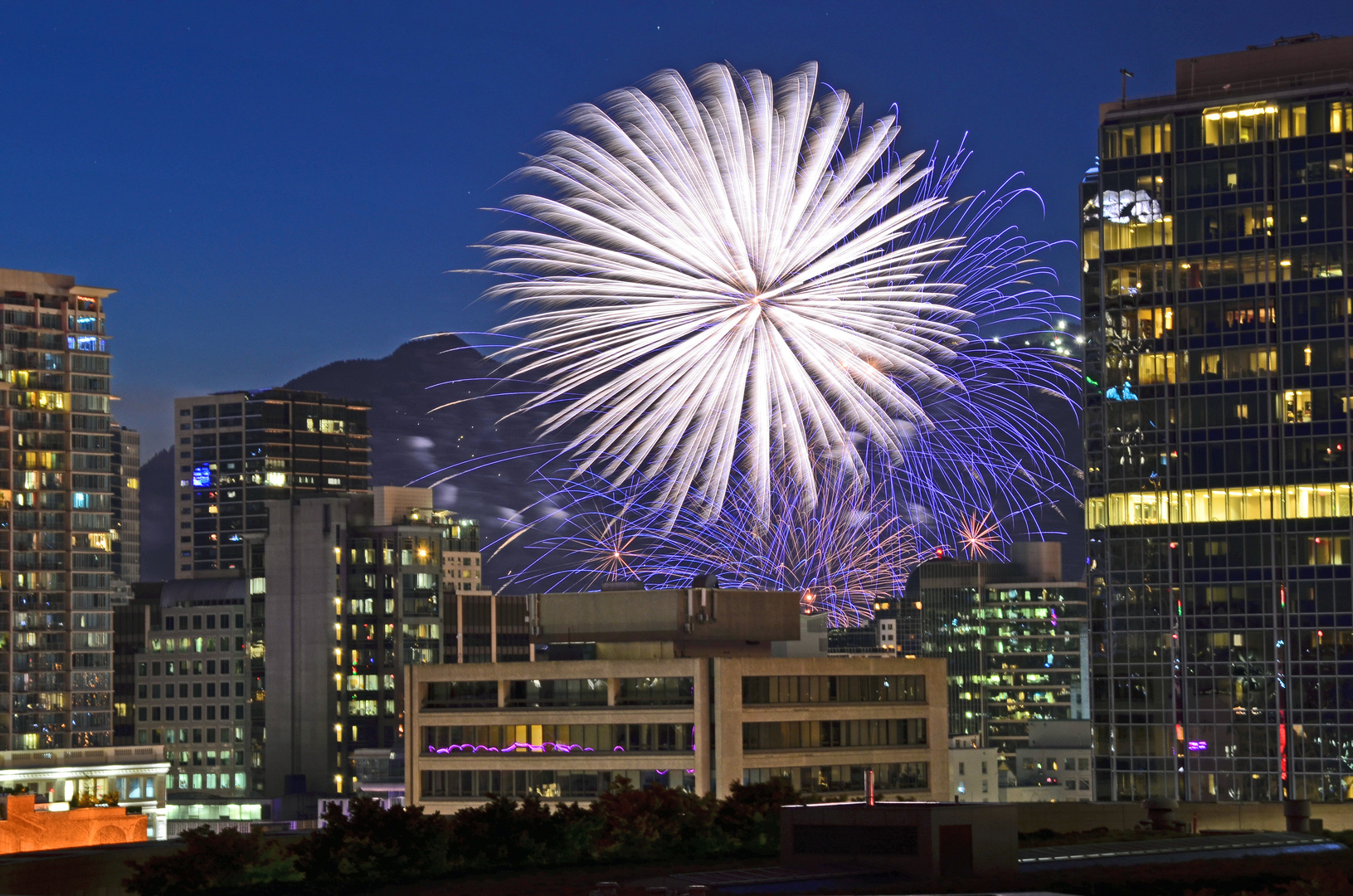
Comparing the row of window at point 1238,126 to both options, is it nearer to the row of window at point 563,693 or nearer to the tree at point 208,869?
the row of window at point 563,693

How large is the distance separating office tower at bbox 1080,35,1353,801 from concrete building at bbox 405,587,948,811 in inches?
1191

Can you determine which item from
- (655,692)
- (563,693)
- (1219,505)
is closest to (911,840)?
(655,692)

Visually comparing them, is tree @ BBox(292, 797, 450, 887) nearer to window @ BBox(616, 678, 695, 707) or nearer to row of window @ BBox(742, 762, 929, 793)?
row of window @ BBox(742, 762, 929, 793)

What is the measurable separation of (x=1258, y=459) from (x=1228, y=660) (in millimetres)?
16983

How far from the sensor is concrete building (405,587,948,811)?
420 ft

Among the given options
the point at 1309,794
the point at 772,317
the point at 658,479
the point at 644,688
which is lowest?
the point at 1309,794

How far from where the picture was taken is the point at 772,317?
102062 mm

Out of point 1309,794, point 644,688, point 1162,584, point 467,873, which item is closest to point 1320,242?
point 1162,584

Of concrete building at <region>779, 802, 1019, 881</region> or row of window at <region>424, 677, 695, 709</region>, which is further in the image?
row of window at <region>424, 677, 695, 709</region>

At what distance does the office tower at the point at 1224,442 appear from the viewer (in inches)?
6147

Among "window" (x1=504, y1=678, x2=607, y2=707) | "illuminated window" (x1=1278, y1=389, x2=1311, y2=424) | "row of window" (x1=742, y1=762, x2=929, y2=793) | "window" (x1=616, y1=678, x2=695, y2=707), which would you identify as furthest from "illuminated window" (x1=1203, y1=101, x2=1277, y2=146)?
"window" (x1=504, y1=678, x2=607, y2=707)

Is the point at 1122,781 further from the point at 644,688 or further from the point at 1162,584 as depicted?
the point at 644,688

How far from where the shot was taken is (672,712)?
129 metres

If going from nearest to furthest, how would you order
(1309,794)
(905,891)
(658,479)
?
(905,891) < (658,479) < (1309,794)
